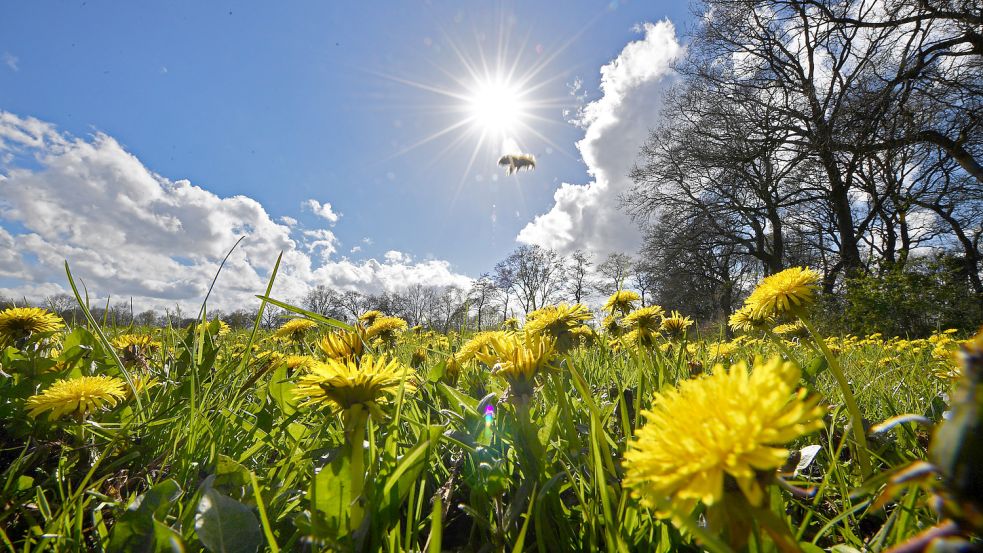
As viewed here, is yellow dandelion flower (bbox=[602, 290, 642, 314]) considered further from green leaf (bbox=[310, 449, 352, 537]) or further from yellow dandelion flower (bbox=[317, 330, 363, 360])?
green leaf (bbox=[310, 449, 352, 537])

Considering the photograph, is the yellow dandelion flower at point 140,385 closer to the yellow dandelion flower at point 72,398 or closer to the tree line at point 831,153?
the yellow dandelion flower at point 72,398

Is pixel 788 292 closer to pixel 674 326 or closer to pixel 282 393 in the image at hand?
pixel 674 326

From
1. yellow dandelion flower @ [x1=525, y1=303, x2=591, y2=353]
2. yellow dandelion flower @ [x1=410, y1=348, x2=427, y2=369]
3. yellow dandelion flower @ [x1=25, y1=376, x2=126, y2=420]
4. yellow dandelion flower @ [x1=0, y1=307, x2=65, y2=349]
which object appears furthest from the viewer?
yellow dandelion flower @ [x1=410, y1=348, x2=427, y2=369]

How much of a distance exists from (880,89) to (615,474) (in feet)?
55.1

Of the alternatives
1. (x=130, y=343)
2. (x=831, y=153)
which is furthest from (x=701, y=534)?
(x=831, y=153)

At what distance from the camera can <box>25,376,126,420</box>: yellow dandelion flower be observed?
1.02 meters

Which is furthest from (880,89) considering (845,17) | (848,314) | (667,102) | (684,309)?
(684,309)

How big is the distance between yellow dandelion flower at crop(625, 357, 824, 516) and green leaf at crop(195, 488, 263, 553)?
573mm

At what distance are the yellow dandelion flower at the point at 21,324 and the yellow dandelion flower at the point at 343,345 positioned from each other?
4.42 ft

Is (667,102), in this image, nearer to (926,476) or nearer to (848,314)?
(848,314)

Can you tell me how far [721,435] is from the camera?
40 centimetres

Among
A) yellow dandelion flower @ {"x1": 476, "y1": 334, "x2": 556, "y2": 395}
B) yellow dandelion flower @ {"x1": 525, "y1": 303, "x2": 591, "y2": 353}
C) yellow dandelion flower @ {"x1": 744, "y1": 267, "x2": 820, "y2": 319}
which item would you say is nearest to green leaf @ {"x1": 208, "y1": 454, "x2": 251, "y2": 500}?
yellow dandelion flower @ {"x1": 476, "y1": 334, "x2": 556, "y2": 395}

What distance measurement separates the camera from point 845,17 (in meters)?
12.5

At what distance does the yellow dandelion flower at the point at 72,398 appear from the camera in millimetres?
1024
